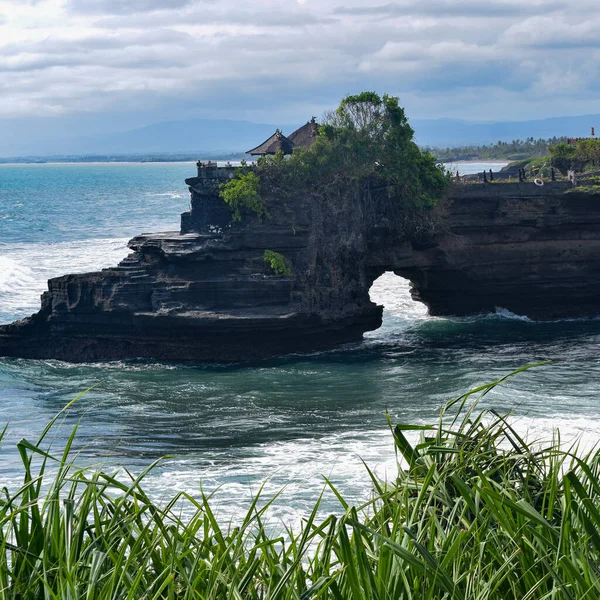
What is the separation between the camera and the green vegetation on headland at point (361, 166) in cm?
3177

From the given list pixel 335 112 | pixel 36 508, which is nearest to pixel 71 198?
pixel 335 112

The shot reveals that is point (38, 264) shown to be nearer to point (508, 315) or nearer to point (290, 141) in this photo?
point (290, 141)

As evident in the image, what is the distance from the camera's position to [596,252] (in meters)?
34.2

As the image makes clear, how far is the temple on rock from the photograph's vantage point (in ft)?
113

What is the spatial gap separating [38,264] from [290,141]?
729 inches

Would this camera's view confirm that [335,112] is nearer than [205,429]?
No

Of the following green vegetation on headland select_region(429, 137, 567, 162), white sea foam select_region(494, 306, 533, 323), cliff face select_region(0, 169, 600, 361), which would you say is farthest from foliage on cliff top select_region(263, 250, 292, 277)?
green vegetation on headland select_region(429, 137, 567, 162)

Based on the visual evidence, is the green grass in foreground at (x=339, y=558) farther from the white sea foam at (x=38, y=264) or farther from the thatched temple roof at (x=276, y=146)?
the white sea foam at (x=38, y=264)

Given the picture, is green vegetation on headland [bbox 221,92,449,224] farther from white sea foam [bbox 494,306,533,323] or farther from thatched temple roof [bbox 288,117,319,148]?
white sea foam [bbox 494,306,533,323]

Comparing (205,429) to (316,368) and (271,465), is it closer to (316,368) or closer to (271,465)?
(271,465)

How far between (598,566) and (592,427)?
14432 mm

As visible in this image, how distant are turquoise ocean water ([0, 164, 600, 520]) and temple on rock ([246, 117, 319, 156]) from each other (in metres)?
7.11

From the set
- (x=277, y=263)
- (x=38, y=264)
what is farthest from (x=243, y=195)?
(x=38, y=264)

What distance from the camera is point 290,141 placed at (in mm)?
35406
